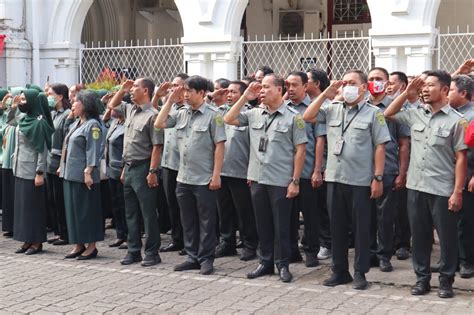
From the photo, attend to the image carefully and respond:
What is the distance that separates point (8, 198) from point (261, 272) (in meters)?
3.42

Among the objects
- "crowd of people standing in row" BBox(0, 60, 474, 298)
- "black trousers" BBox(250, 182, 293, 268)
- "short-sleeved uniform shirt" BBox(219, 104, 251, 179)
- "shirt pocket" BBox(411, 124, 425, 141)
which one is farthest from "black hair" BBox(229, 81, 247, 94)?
"shirt pocket" BBox(411, 124, 425, 141)

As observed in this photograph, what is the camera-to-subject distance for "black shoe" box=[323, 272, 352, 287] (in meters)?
6.17

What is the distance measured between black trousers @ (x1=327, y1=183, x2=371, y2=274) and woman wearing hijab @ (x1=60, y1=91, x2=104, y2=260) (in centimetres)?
240

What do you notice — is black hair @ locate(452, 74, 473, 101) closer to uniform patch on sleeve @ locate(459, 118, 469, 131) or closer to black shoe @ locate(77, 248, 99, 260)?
uniform patch on sleeve @ locate(459, 118, 469, 131)

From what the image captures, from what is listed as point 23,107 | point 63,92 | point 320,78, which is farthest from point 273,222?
point 63,92

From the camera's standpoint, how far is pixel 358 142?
602 centimetres

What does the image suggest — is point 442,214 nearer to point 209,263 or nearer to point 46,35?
point 209,263

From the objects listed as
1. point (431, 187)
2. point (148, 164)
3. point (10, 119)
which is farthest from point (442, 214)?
point (10, 119)

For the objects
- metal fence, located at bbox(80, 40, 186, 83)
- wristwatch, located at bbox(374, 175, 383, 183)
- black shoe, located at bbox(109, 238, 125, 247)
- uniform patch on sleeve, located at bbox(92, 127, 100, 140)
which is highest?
metal fence, located at bbox(80, 40, 186, 83)

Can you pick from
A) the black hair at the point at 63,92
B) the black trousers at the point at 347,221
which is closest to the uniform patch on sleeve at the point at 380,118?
the black trousers at the point at 347,221

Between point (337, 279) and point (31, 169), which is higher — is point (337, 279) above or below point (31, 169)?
below

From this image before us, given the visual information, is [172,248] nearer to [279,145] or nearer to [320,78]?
[279,145]

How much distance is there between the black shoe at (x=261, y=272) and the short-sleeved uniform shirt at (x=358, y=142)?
999 mm

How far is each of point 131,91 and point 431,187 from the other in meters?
2.86
